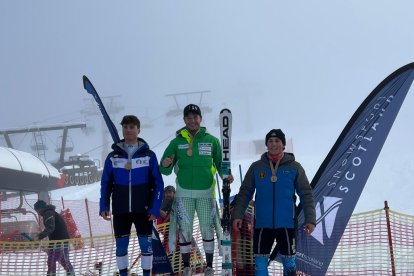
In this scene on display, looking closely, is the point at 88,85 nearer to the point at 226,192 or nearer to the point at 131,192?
the point at 131,192

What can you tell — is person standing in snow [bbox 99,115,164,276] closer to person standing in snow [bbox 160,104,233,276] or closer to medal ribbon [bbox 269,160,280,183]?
person standing in snow [bbox 160,104,233,276]

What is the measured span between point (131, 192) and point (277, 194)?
147 cm

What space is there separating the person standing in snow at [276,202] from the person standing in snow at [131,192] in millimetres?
902

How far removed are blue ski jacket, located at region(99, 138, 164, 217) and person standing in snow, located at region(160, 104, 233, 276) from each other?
353mm

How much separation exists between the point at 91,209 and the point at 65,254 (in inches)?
559

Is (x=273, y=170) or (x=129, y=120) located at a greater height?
(x=129, y=120)

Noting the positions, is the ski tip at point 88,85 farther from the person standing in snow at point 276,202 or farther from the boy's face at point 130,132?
the person standing in snow at point 276,202

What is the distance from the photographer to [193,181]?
5.93 m

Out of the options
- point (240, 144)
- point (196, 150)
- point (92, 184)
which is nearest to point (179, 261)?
point (196, 150)

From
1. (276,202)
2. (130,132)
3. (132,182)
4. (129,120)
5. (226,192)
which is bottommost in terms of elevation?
(276,202)

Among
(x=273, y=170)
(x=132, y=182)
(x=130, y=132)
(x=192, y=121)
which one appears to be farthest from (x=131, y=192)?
(x=273, y=170)

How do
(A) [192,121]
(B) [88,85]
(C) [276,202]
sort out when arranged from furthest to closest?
(B) [88,85]
(A) [192,121]
(C) [276,202]

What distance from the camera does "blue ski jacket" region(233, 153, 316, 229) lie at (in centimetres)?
522

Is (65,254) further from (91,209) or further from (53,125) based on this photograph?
(53,125)
